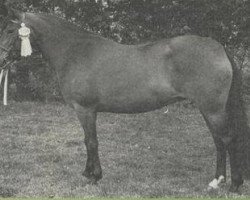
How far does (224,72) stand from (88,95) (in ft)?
5.83

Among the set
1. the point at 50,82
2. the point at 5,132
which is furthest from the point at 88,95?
the point at 50,82

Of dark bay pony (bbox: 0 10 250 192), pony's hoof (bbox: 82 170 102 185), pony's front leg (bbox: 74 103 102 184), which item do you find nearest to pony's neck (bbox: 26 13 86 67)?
dark bay pony (bbox: 0 10 250 192)

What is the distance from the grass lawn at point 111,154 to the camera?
655cm

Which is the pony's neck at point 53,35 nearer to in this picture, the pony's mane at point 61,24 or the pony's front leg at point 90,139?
the pony's mane at point 61,24

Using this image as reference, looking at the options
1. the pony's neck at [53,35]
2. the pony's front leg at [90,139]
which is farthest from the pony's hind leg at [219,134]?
the pony's neck at [53,35]

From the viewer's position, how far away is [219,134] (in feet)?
21.0

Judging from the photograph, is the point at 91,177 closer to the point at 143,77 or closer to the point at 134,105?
the point at 134,105

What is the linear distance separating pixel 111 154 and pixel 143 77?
2587 millimetres

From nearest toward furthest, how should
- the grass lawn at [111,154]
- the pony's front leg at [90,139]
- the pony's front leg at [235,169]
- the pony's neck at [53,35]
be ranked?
1. the pony's front leg at [235,169]
2. the grass lawn at [111,154]
3. the pony's front leg at [90,139]
4. the pony's neck at [53,35]

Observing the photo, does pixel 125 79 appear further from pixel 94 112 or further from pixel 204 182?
pixel 204 182

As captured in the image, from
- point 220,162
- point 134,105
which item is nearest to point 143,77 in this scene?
point 134,105

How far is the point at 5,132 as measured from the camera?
408 inches

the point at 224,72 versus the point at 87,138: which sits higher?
the point at 224,72

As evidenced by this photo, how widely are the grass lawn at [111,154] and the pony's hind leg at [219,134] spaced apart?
0.15 m
